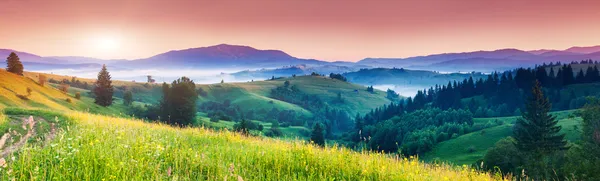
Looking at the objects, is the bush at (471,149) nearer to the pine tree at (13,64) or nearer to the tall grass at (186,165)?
the tall grass at (186,165)

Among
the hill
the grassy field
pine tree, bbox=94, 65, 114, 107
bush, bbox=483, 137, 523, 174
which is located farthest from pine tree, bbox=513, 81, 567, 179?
pine tree, bbox=94, 65, 114, 107

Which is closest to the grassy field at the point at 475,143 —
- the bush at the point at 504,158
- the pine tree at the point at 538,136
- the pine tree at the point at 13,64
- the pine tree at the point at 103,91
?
the pine tree at the point at 538,136

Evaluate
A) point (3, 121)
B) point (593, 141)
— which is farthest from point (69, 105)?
point (593, 141)

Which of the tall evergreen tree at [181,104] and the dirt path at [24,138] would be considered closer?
the dirt path at [24,138]

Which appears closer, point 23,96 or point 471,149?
point 23,96

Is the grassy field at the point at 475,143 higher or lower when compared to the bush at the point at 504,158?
lower

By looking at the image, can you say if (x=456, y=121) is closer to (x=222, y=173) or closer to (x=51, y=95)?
(x=51, y=95)

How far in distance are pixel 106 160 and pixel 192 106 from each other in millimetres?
72351

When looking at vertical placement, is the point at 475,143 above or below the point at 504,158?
below

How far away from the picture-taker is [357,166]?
360 inches

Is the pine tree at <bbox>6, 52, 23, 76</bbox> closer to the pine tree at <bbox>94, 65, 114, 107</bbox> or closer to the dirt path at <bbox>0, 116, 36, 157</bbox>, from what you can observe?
the pine tree at <bbox>94, 65, 114, 107</bbox>

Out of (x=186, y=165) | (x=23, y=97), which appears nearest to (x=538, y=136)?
Answer: (x=186, y=165)

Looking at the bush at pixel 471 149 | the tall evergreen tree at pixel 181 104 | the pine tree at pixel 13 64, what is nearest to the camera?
the tall evergreen tree at pixel 181 104

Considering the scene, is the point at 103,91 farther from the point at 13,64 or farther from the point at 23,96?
the point at 23,96
